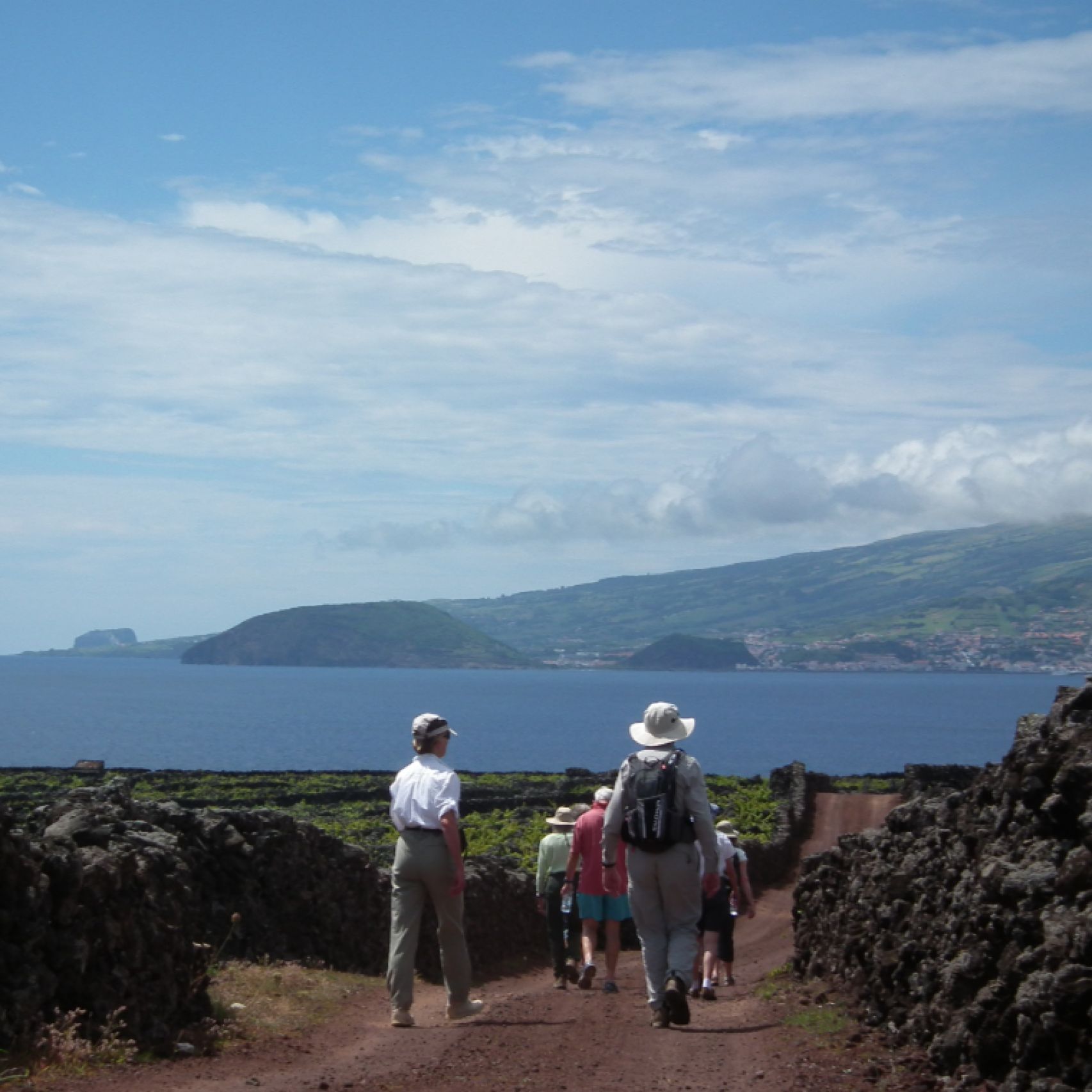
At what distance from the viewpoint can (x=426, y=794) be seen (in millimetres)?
10805

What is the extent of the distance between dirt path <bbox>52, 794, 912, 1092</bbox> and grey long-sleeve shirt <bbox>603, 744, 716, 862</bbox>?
132cm

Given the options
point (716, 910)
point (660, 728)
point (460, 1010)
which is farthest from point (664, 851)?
point (716, 910)

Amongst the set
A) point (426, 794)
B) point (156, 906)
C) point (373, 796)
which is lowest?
point (373, 796)

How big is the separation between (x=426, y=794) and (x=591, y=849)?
11.3 feet

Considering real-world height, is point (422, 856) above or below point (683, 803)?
below

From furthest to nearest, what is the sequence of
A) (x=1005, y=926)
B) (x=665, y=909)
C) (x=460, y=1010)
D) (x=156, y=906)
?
1. (x=460, y=1010)
2. (x=665, y=909)
3. (x=156, y=906)
4. (x=1005, y=926)

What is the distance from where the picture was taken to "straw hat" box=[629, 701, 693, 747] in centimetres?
1077

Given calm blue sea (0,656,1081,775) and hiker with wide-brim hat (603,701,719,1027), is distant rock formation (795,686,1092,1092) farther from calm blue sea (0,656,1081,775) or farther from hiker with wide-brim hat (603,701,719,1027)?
calm blue sea (0,656,1081,775)

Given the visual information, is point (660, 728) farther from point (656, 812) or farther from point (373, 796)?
point (373, 796)

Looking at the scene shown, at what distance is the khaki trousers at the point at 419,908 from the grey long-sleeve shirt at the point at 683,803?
1.23m

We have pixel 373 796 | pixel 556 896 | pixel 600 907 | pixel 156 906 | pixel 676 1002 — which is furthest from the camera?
pixel 373 796

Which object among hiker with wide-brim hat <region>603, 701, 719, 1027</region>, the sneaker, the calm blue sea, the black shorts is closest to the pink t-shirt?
the black shorts

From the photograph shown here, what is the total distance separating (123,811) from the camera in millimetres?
11367

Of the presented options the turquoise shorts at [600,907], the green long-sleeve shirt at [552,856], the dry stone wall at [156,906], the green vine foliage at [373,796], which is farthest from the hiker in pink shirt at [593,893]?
the green vine foliage at [373,796]
